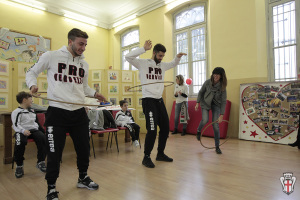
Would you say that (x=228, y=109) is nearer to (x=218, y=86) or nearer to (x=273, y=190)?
(x=218, y=86)

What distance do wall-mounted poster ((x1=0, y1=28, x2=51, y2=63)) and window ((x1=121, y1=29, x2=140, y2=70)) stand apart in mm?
2997

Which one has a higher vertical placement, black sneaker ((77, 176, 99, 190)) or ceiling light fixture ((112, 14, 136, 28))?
ceiling light fixture ((112, 14, 136, 28))

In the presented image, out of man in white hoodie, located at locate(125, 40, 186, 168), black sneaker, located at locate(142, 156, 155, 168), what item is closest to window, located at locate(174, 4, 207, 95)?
man in white hoodie, located at locate(125, 40, 186, 168)

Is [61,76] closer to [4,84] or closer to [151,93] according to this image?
[151,93]

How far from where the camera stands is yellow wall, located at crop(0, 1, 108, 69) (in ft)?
21.2

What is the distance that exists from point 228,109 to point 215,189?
3.50m

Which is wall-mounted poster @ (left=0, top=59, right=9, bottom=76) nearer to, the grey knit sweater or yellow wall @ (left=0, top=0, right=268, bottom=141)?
yellow wall @ (left=0, top=0, right=268, bottom=141)

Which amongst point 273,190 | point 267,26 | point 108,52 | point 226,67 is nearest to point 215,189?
point 273,190

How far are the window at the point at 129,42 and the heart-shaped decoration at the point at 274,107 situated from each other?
16.1 feet

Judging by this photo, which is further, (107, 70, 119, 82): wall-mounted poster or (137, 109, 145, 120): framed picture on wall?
(137, 109, 145, 120): framed picture on wall

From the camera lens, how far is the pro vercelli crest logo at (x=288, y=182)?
6.89 feet

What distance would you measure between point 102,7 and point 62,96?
7.03m

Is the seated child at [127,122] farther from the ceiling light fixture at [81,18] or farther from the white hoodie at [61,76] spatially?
Answer: the ceiling light fixture at [81,18]

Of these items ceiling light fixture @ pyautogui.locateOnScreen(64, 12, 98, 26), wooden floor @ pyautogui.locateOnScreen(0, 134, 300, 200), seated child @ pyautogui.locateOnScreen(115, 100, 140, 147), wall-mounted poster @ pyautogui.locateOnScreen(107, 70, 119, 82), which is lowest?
wooden floor @ pyautogui.locateOnScreen(0, 134, 300, 200)
